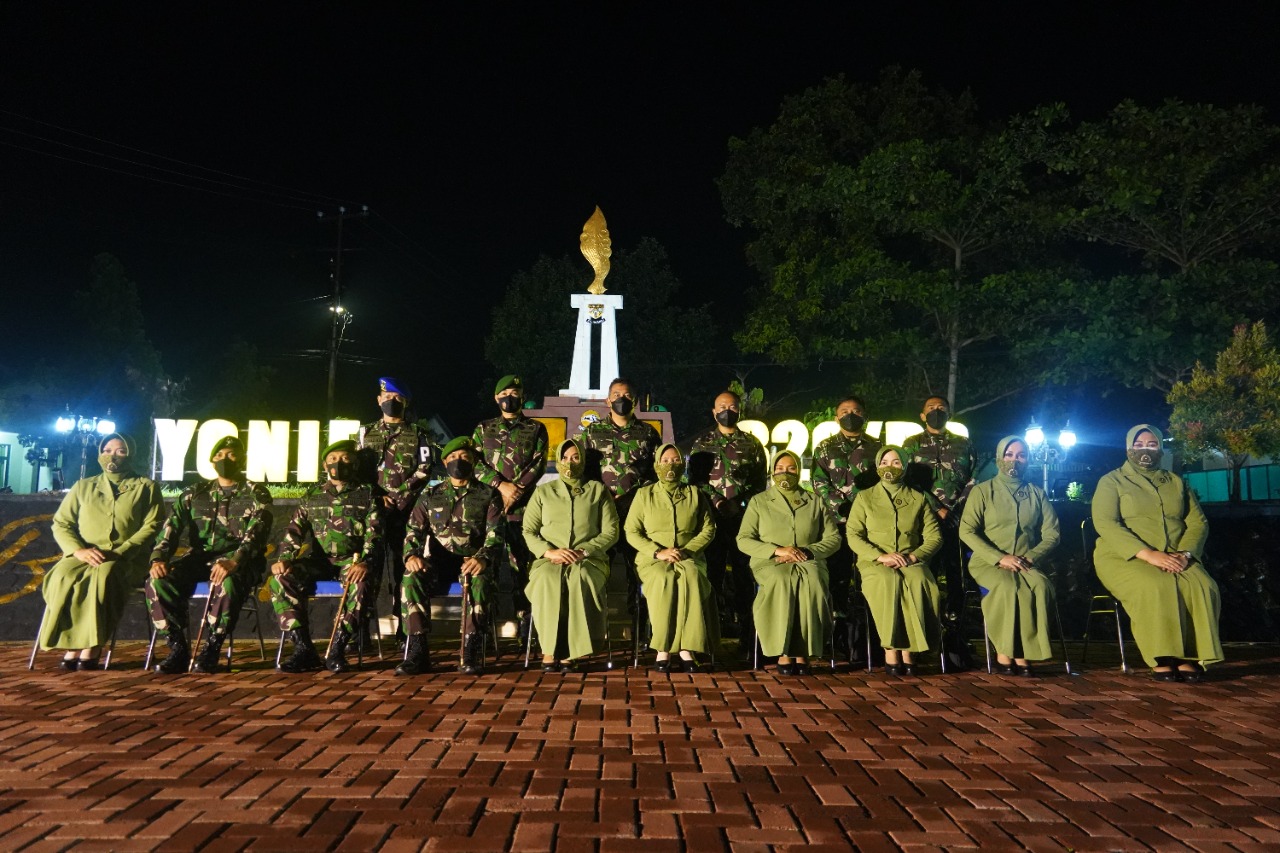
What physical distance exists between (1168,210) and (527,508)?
1665cm

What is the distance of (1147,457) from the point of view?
6.79 m

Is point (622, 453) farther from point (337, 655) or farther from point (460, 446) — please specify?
point (337, 655)

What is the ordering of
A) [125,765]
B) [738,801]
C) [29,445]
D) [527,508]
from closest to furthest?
[738,801] < [125,765] < [527,508] < [29,445]

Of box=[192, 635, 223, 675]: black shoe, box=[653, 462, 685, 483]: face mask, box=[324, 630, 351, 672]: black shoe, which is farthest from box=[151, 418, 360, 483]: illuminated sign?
box=[653, 462, 685, 483]: face mask

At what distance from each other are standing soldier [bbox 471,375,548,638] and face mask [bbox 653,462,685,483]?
1133 millimetres

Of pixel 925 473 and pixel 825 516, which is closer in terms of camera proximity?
pixel 825 516

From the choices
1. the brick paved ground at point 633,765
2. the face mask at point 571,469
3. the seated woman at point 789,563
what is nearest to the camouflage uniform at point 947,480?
the seated woman at point 789,563

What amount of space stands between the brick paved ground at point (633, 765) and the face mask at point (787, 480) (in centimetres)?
150

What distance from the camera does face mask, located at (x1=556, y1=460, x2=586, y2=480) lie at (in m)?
6.82

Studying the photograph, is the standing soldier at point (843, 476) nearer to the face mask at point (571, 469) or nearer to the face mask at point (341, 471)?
the face mask at point (571, 469)

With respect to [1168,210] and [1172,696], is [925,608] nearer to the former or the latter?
[1172,696]

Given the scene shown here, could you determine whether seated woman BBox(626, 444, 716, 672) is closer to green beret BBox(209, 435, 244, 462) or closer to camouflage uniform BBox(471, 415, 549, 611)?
camouflage uniform BBox(471, 415, 549, 611)

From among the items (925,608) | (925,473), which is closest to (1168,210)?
(925,473)

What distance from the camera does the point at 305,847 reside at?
9.56 ft
